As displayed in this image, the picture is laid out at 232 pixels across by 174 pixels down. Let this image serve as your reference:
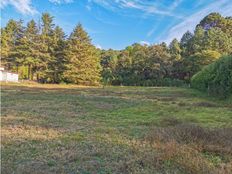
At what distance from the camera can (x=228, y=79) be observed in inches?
869

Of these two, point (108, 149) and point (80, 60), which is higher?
point (80, 60)

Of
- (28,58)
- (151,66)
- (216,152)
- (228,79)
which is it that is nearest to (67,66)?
(28,58)

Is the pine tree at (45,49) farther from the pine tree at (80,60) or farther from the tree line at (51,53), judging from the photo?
the pine tree at (80,60)

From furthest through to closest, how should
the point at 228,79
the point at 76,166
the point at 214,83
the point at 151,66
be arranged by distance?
the point at 151,66, the point at 214,83, the point at 228,79, the point at 76,166

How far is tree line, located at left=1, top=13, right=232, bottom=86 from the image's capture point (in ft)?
181

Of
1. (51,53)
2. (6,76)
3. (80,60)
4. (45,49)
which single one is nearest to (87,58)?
(80,60)

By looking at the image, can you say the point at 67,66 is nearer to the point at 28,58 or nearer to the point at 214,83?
the point at 28,58

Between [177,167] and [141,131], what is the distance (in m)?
3.30

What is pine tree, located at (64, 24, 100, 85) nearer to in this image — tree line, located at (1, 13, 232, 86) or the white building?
tree line, located at (1, 13, 232, 86)

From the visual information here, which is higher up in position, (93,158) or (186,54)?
(186,54)

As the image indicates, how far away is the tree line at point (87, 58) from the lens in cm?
5509

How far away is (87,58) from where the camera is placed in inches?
2183

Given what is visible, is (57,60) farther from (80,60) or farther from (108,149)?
(108,149)

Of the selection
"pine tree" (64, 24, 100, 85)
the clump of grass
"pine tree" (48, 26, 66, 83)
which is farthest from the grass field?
"pine tree" (48, 26, 66, 83)
